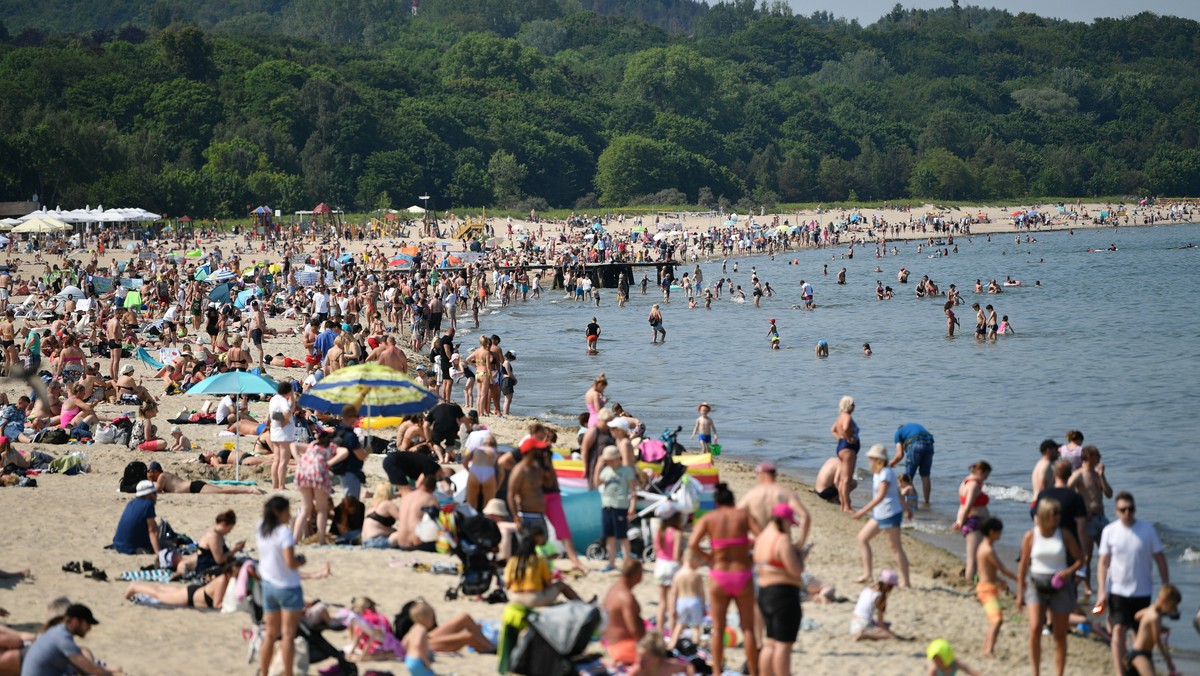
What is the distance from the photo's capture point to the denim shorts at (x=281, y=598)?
26.8 ft

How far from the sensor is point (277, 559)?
815 cm

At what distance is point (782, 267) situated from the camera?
65.8 meters

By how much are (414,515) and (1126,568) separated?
564 cm

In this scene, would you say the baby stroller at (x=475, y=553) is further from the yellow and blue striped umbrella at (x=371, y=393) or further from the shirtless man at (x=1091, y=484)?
the shirtless man at (x=1091, y=484)

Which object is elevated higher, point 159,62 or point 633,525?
point 159,62

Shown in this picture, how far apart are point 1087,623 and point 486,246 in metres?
54.8

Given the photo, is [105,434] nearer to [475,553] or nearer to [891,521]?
[475,553]

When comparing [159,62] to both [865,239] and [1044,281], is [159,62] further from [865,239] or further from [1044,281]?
[1044,281]

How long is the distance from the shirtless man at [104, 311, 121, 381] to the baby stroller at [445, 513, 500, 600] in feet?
44.9

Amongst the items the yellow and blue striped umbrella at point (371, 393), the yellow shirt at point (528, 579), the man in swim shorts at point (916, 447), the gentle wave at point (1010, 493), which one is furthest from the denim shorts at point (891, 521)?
the yellow and blue striped umbrella at point (371, 393)

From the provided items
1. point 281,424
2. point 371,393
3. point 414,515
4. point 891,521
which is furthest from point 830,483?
point 281,424

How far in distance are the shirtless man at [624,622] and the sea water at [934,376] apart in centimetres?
465

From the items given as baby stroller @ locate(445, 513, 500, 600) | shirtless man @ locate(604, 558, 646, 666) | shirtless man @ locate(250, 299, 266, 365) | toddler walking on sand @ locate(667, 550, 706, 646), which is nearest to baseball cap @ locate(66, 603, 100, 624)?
baby stroller @ locate(445, 513, 500, 600)

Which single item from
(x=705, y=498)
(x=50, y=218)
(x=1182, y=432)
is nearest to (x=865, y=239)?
(x=50, y=218)
